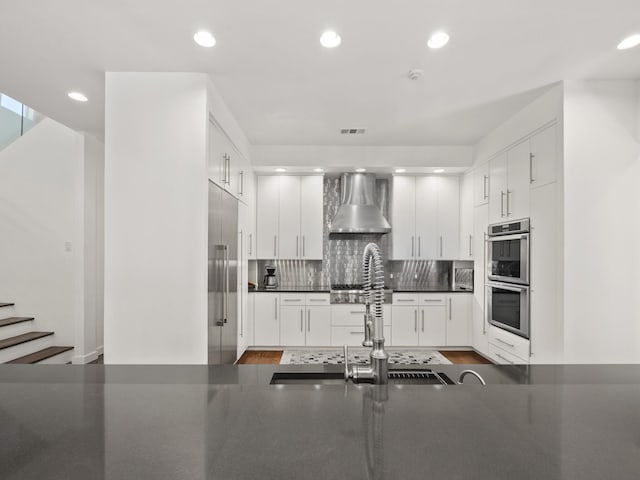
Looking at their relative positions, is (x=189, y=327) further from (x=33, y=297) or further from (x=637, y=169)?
(x=637, y=169)

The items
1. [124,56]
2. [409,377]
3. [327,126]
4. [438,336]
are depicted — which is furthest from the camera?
[438,336]

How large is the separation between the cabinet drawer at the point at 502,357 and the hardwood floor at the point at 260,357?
8.04 feet

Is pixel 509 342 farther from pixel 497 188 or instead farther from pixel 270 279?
pixel 270 279

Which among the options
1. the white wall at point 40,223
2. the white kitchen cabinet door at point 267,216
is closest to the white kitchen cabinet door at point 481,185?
the white kitchen cabinet door at point 267,216

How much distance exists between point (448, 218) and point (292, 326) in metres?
2.58

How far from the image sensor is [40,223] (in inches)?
177

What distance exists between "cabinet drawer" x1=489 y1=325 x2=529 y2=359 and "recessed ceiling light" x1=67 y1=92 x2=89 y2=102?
457 cm

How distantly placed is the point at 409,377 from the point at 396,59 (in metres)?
2.14

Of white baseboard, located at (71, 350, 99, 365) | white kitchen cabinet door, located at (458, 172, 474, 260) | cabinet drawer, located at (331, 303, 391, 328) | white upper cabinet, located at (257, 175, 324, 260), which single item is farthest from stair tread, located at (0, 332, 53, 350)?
white kitchen cabinet door, located at (458, 172, 474, 260)

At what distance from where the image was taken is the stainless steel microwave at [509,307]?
347 cm

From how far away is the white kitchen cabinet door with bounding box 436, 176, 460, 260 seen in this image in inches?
198

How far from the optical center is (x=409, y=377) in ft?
4.62

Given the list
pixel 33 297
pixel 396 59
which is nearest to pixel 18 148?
pixel 33 297

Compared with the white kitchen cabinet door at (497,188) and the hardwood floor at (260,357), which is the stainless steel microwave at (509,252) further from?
the hardwood floor at (260,357)
